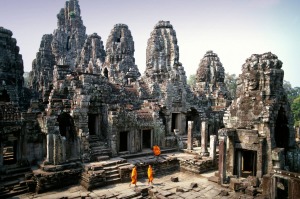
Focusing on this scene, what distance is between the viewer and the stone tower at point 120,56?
110 feet

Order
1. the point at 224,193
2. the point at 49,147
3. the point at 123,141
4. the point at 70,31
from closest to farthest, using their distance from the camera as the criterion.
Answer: the point at 224,193 < the point at 49,147 < the point at 123,141 < the point at 70,31

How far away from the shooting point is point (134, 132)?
19188mm

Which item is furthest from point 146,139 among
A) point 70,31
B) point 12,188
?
point 70,31

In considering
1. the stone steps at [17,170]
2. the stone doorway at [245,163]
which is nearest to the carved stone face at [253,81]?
the stone doorway at [245,163]

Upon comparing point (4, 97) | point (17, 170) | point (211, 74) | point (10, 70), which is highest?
point (211, 74)

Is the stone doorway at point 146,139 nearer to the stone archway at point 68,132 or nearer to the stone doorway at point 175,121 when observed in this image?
the stone doorway at point 175,121

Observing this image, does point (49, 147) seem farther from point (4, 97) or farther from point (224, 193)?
point (4, 97)

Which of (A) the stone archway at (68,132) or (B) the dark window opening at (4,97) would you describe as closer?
(A) the stone archway at (68,132)

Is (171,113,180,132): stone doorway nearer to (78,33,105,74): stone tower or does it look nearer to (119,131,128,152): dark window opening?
(119,131,128,152): dark window opening

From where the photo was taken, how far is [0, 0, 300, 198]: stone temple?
1353 cm

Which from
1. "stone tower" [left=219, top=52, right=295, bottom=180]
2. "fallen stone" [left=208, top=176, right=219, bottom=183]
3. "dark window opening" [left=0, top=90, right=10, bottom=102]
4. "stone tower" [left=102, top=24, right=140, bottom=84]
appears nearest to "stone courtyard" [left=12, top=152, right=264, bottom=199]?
"fallen stone" [left=208, top=176, right=219, bottom=183]

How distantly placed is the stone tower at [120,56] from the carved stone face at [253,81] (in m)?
20.2

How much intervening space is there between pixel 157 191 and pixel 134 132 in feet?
20.9

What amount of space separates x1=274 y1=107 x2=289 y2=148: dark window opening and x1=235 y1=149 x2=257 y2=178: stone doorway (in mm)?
1928
